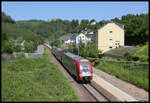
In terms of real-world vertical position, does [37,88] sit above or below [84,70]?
below

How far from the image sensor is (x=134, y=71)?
17.0m

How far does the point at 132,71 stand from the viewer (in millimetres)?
17422

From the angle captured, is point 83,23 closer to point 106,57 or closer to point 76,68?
point 76,68

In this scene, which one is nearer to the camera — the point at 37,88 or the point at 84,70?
the point at 37,88

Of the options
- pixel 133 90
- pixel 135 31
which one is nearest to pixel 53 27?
pixel 135 31

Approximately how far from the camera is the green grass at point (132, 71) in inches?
601

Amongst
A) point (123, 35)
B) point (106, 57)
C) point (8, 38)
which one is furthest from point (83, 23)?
point (106, 57)

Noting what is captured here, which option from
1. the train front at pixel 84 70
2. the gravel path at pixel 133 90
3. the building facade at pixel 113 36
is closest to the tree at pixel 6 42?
the train front at pixel 84 70

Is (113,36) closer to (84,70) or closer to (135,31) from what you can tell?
(135,31)

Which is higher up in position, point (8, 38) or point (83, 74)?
point (8, 38)

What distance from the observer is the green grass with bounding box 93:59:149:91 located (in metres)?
15.3

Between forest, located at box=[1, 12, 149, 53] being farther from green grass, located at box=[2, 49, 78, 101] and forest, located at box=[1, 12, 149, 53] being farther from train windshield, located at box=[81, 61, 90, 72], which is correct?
green grass, located at box=[2, 49, 78, 101]

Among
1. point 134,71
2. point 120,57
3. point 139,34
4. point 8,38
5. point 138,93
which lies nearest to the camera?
point 139,34

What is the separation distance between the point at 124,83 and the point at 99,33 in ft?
16.6
